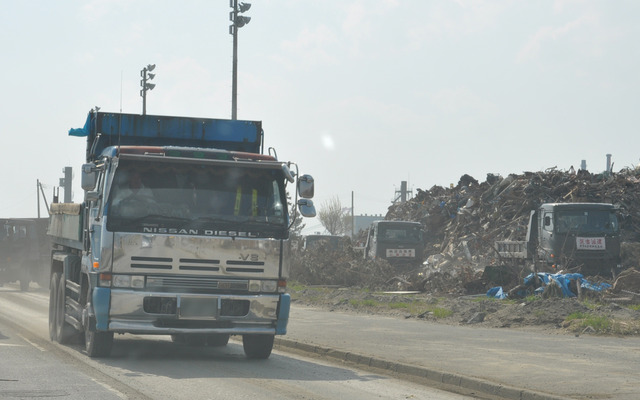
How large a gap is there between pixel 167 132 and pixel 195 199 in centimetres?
250

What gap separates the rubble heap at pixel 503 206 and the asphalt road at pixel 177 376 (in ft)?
62.7

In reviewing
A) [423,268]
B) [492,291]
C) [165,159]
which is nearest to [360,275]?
[423,268]

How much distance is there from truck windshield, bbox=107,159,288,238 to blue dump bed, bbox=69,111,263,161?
2.12 metres

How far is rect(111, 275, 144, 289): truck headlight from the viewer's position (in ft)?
40.3

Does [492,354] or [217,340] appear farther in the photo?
[217,340]

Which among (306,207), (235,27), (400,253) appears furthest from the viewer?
(400,253)

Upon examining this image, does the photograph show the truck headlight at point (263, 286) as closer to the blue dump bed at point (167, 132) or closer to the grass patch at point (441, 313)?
the blue dump bed at point (167, 132)

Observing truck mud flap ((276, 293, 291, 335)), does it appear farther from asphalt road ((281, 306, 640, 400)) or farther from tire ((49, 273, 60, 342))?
tire ((49, 273, 60, 342))

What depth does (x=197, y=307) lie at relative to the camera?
1246cm

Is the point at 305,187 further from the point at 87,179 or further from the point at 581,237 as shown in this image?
the point at 581,237

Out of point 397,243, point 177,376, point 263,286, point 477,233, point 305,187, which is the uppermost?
point 305,187

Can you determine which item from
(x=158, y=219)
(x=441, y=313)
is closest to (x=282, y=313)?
(x=158, y=219)

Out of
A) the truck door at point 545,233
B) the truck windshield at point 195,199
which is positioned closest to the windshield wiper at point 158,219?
the truck windshield at point 195,199

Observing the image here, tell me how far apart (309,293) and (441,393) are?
17858mm
